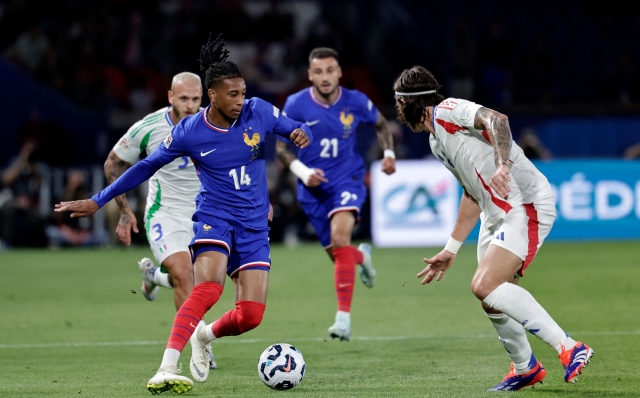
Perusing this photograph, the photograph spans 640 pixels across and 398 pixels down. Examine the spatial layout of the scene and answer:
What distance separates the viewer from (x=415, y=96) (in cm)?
629

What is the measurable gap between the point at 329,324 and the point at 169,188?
8.55 feet

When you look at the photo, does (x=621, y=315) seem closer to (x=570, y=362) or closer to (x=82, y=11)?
(x=570, y=362)

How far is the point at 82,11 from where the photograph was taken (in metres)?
23.3

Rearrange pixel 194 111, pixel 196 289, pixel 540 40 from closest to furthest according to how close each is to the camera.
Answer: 1. pixel 196 289
2. pixel 194 111
3. pixel 540 40

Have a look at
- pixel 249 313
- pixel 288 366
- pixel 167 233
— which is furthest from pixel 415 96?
A: pixel 167 233

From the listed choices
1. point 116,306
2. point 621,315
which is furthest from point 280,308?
point 621,315

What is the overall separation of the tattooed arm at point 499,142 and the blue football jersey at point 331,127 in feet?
12.2

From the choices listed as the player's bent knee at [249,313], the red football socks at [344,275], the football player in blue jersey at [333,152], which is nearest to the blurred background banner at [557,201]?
the football player in blue jersey at [333,152]

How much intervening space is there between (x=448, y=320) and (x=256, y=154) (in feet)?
13.1

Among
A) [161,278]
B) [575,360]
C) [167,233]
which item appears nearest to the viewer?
[575,360]

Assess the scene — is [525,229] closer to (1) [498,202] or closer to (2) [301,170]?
(1) [498,202]

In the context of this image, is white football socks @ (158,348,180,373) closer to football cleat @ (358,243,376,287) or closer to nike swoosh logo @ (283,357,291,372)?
nike swoosh logo @ (283,357,291,372)

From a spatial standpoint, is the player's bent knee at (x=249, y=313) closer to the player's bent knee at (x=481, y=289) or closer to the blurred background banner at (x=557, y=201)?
the player's bent knee at (x=481, y=289)

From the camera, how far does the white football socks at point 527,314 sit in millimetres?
5883
